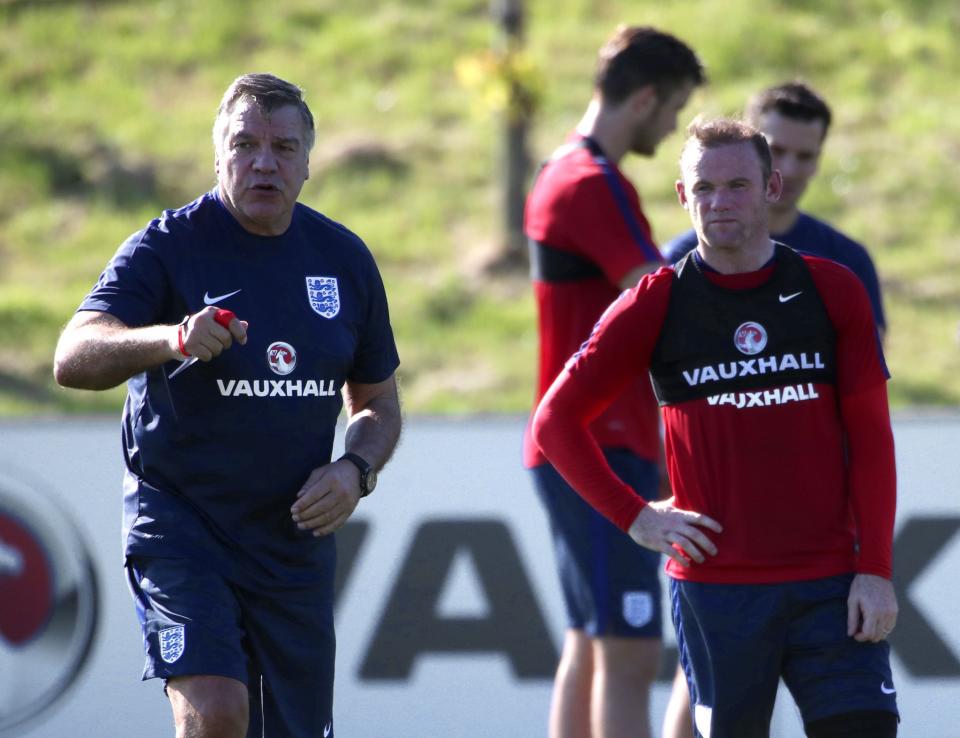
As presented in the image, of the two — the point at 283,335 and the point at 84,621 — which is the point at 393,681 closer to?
the point at 84,621

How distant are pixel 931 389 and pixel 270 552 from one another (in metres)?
8.00

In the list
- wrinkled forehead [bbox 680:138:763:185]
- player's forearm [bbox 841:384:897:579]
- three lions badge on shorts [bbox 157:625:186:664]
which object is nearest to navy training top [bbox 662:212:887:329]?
wrinkled forehead [bbox 680:138:763:185]

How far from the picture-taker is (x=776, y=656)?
3412mm

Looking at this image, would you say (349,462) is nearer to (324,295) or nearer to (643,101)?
(324,295)

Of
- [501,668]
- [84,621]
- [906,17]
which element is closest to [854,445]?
[501,668]

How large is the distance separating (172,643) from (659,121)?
7.66 feet

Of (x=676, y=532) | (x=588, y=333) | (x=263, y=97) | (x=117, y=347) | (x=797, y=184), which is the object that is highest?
(x=797, y=184)

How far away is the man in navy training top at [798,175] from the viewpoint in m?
4.56

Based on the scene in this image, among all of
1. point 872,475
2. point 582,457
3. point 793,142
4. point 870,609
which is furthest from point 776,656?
point 793,142

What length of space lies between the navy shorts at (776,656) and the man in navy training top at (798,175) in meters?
1.40

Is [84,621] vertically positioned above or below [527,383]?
below

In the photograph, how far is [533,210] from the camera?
470 cm

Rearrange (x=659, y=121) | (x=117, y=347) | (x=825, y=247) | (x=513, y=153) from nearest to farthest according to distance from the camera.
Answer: (x=117, y=347) < (x=825, y=247) < (x=659, y=121) < (x=513, y=153)

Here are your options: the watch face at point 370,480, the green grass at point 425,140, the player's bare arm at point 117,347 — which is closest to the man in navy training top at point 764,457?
the watch face at point 370,480
